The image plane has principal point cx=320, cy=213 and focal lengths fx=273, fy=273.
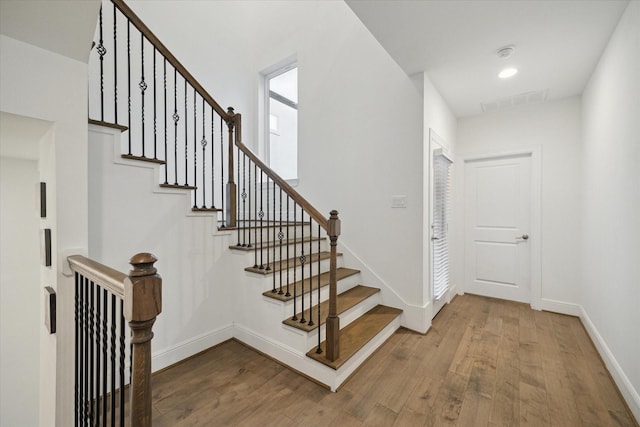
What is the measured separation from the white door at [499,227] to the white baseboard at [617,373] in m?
0.97

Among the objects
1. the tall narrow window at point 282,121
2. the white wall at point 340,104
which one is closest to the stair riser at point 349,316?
the white wall at point 340,104

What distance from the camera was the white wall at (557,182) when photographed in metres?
3.16

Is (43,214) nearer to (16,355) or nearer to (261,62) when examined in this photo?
(16,355)

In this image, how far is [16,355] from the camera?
202 cm

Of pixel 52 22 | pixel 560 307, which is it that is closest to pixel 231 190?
pixel 52 22

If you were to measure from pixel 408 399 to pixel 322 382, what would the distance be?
0.58 m

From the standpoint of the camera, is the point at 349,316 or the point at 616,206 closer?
the point at 616,206

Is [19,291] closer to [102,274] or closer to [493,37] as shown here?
[102,274]

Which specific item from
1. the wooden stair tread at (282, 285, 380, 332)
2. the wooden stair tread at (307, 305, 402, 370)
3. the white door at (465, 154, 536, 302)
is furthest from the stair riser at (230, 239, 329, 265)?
the white door at (465, 154, 536, 302)

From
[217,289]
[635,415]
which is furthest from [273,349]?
[635,415]

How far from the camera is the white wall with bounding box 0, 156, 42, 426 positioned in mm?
1983

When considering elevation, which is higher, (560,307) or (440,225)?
(440,225)

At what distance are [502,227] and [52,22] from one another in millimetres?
4507

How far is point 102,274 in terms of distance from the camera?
1.03m
